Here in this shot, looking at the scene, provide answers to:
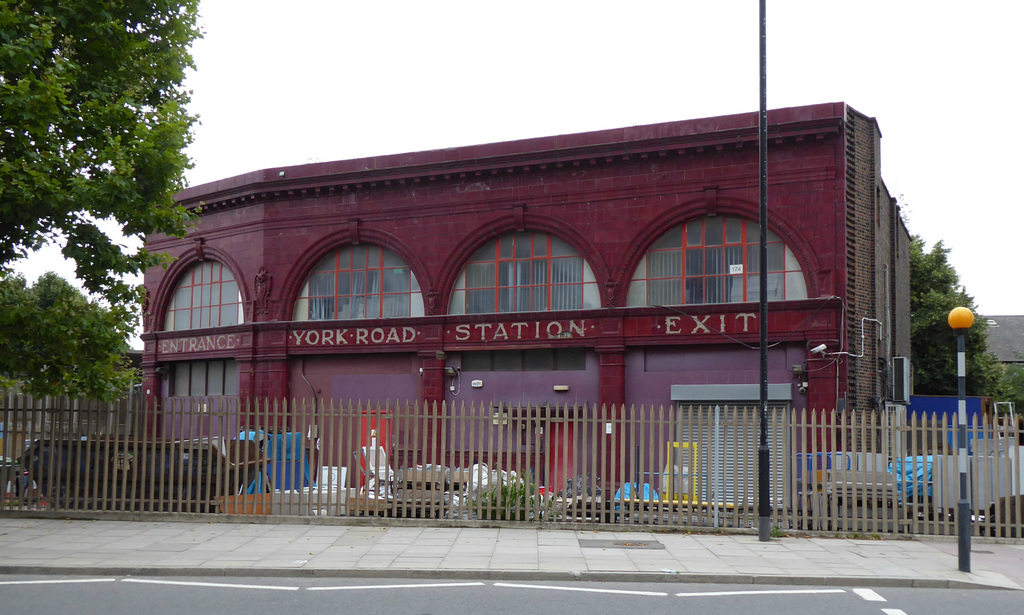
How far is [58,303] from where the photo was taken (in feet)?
41.5

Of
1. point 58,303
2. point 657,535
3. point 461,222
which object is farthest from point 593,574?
point 461,222

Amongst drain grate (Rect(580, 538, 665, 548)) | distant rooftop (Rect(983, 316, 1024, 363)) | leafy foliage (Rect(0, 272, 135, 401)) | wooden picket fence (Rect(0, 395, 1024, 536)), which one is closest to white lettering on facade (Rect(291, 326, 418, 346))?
wooden picket fence (Rect(0, 395, 1024, 536))

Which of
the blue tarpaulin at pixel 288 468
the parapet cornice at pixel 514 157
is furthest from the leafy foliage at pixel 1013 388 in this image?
the blue tarpaulin at pixel 288 468

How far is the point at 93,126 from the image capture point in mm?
12266

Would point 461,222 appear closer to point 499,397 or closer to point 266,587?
point 499,397

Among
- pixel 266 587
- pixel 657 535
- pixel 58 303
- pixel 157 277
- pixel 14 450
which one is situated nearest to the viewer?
pixel 266 587

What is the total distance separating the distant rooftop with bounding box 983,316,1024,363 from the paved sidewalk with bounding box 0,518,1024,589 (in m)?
61.1

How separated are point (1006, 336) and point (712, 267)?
5754 centimetres

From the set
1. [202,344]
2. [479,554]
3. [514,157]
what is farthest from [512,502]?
[202,344]

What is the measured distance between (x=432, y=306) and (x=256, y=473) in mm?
10709

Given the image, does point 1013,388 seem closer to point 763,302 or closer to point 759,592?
point 763,302

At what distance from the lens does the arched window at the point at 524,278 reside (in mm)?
23891

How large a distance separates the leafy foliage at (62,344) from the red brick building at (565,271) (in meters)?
7.42

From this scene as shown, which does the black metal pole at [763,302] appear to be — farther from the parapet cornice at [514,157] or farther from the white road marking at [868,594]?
the parapet cornice at [514,157]
